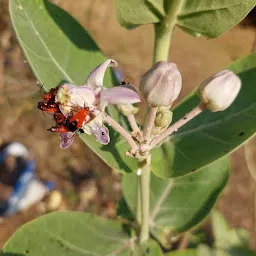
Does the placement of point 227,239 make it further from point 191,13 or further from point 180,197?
point 191,13

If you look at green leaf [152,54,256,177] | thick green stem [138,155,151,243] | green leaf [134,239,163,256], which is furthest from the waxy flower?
green leaf [134,239,163,256]

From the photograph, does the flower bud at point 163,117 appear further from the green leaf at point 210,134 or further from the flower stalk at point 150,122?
the green leaf at point 210,134

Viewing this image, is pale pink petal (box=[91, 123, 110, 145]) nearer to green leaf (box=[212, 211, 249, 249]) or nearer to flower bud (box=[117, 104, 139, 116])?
flower bud (box=[117, 104, 139, 116])

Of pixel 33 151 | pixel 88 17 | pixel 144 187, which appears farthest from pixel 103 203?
pixel 144 187

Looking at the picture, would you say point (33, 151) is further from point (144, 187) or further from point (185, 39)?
point (144, 187)

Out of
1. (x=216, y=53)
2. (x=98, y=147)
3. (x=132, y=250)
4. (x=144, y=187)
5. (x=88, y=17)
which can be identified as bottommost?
(x=132, y=250)

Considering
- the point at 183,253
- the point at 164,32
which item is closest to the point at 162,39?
the point at 164,32

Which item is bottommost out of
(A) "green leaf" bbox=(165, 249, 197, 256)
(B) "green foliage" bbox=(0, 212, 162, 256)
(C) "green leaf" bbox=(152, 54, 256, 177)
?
(A) "green leaf" bbox=(165, 249, 197, 256)
